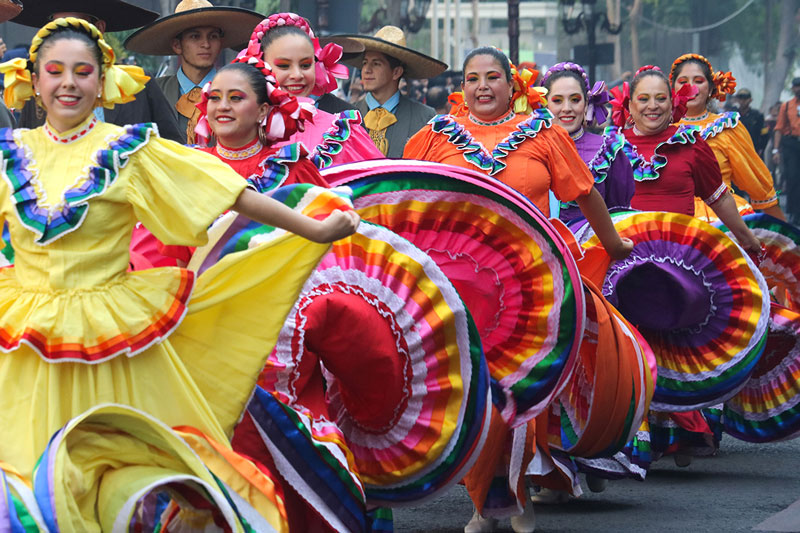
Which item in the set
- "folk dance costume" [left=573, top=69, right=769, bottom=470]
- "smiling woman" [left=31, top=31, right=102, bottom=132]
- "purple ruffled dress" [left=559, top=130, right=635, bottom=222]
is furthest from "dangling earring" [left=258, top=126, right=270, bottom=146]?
"purple ruffled dress" [left=559, top=130, right=635, bottom=222]

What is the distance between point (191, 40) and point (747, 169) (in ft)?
11.3

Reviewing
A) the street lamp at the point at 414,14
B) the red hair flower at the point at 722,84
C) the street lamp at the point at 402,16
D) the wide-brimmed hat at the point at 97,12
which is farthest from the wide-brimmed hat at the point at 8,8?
the street lamp at the point at 414,14

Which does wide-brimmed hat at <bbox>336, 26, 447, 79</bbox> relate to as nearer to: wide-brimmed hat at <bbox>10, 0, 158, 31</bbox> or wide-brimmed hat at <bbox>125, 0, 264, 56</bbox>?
wide-brimmed hat at <bbox>125, 0, 264, 56</bbox>

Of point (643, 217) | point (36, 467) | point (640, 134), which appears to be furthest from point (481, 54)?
point (36, 467)

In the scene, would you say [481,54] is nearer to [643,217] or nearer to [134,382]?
[643,217]

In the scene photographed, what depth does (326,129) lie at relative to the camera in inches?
243

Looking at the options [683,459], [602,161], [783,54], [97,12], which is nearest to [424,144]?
[602,161]

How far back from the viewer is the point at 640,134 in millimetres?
7820

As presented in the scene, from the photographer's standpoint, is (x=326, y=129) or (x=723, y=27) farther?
(x=723, y=27)

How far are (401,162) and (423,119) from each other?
154 inches

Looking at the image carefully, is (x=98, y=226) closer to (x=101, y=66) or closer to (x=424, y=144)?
(x=101, y=66)

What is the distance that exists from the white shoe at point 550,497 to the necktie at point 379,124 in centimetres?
296

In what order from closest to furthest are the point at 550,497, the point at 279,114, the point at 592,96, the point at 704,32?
1. the point at 279,114
2. the point at 550,497
3. the point at 592,96
4. the point at 704,32

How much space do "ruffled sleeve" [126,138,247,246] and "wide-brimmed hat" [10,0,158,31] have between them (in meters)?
3.64
